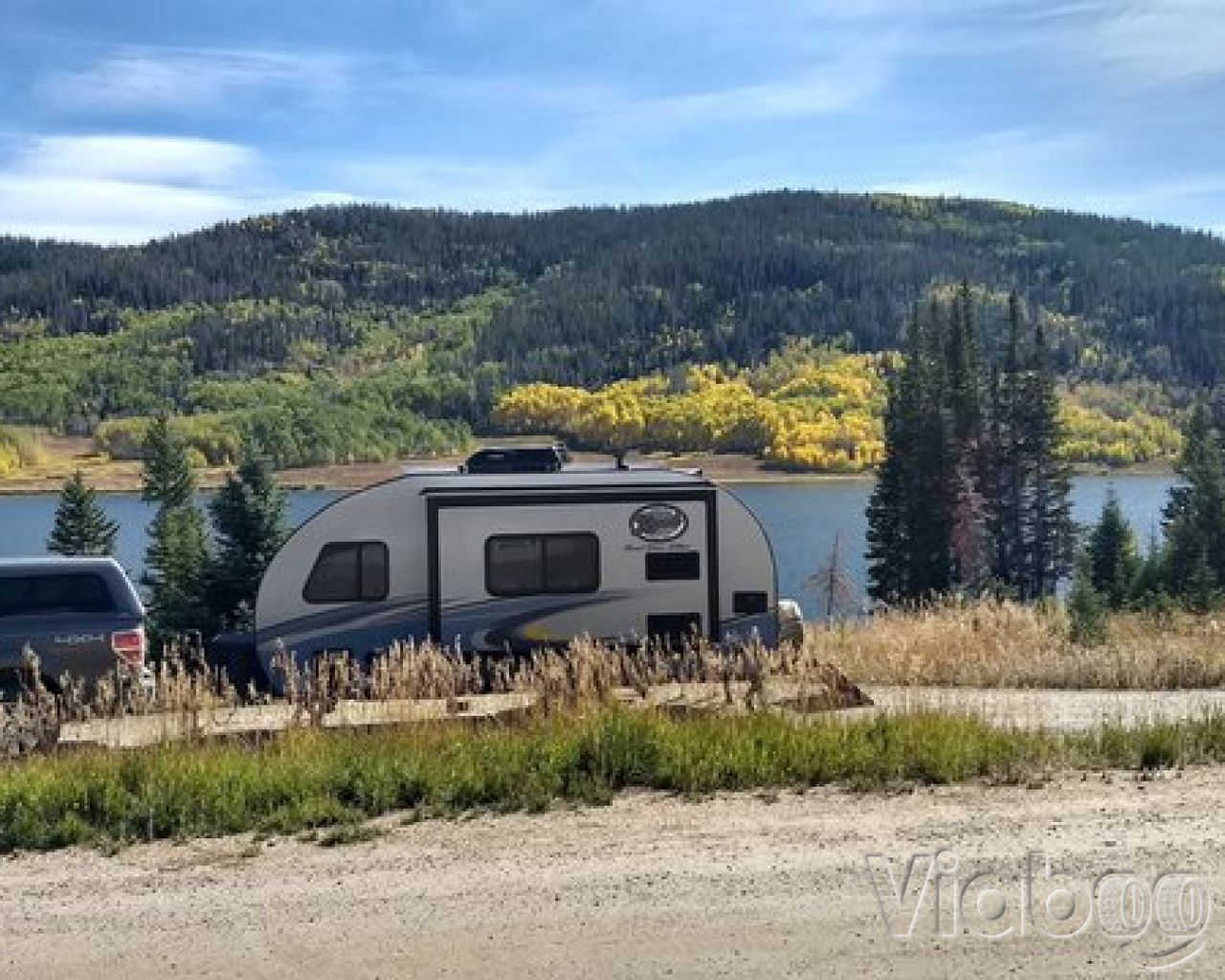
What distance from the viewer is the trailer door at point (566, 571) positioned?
46.9 ft

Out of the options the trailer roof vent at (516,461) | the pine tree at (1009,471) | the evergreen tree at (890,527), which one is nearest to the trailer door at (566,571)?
the trailer roof vent at (516,461)

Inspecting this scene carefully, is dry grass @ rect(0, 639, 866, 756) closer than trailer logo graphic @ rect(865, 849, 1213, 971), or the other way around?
trailer logo graphic @ rect(865, 849, 1213, 971)

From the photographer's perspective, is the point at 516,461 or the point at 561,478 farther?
the point at 516,461

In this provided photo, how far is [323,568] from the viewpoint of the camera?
1430 centimetres

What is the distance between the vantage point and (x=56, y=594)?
1234cm

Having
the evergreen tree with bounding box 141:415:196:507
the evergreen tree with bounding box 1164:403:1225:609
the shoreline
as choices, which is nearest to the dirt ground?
the evergreen tree with bounding box 1164:403:1225:609

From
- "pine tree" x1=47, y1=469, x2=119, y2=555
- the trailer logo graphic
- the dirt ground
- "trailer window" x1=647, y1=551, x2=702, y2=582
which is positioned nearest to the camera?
the dirt ground

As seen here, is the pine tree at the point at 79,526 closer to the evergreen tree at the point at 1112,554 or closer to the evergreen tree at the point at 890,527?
the evergreen tree at the point at 890,527

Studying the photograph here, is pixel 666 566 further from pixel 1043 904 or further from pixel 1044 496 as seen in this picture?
pixel 1044 496

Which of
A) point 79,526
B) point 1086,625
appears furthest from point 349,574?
point 79,526

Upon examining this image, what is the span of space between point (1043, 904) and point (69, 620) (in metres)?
8.98

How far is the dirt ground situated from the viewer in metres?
5.24

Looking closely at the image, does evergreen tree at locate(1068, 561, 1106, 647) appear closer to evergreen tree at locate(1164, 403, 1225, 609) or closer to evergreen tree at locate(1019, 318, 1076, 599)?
evergreen tree at locate(1164, 403, 1225, 609)

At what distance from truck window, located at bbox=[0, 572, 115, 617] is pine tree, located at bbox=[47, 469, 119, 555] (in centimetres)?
3274
